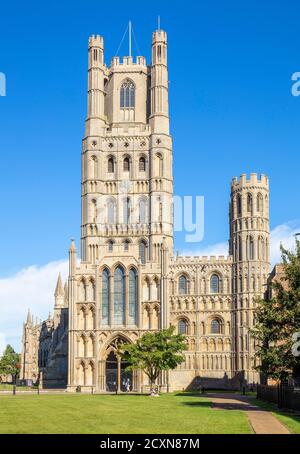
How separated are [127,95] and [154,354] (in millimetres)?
51963

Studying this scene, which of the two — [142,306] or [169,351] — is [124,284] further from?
[169,351]

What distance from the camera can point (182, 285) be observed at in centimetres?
10750

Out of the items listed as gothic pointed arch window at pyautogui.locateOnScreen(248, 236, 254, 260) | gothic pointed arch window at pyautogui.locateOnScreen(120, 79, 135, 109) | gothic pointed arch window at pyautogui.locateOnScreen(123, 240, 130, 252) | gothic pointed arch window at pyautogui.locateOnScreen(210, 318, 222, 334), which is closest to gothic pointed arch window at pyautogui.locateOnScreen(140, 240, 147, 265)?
gothic pointed arch window at pyautogui.locateOnScreen(123, 240, 130, 252)

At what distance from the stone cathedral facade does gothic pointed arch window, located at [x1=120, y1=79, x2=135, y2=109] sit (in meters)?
0.16

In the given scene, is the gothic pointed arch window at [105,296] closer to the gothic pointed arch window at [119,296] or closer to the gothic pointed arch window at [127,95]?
the gothic pointed arch window at [119,296]

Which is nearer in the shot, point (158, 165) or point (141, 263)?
point (141, 263)

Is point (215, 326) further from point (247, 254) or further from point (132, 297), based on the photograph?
point (132, 297)

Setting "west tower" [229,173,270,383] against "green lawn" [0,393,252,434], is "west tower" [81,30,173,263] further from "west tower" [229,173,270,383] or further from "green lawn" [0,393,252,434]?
"green lawn" [0,393,252,434]

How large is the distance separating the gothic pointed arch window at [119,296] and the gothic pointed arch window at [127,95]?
30.3m

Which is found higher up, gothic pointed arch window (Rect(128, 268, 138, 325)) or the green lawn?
gothic pointed arch window (Rect(128, 268, 138, 325))

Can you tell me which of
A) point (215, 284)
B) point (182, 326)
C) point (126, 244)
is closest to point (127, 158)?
point (126, 244)

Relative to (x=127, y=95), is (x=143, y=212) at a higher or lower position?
lower

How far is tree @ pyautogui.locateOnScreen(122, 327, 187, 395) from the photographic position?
81.6 m

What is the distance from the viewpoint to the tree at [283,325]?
155 ft
